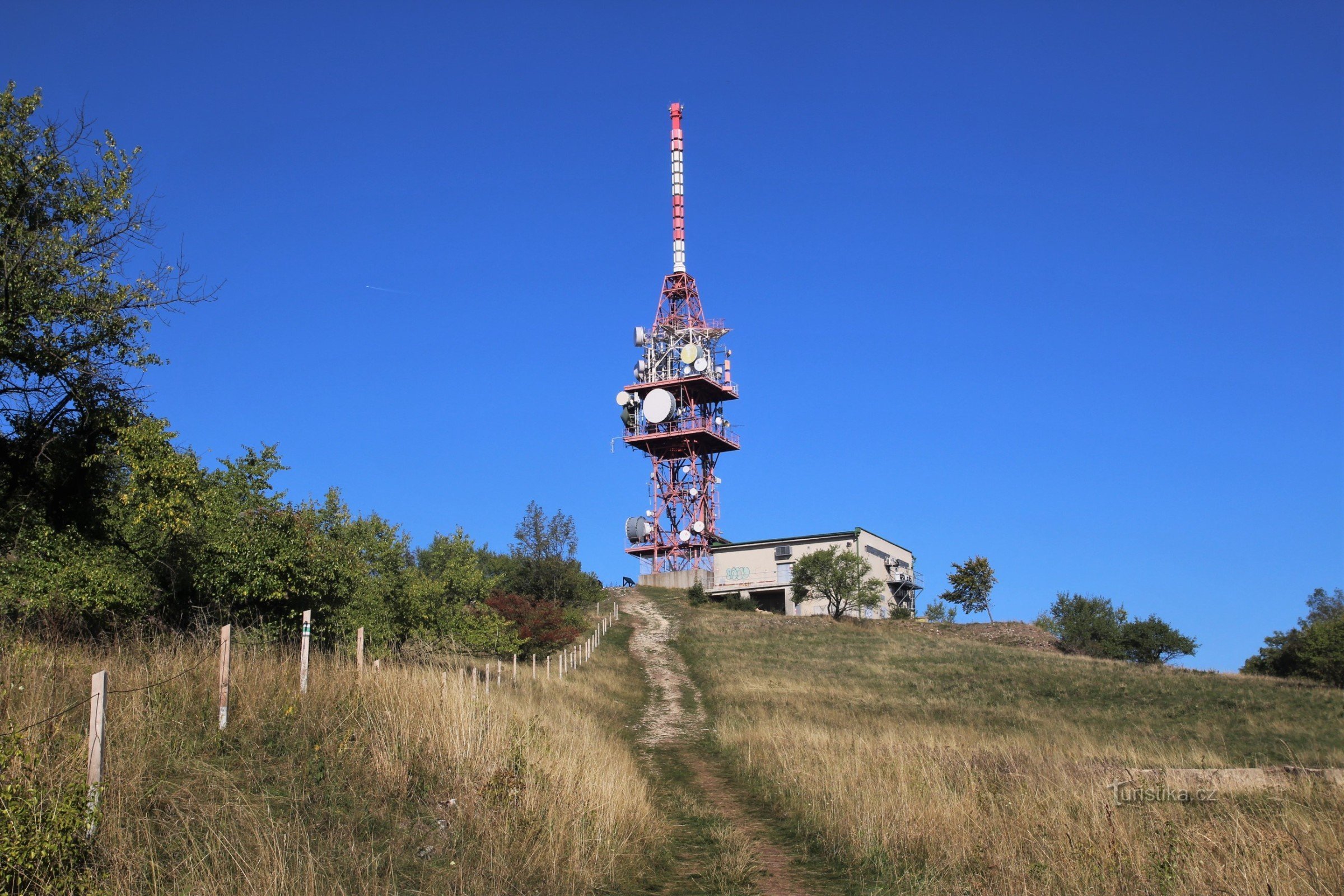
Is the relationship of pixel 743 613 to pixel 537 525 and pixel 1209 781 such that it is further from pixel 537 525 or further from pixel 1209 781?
pixel 1209 781

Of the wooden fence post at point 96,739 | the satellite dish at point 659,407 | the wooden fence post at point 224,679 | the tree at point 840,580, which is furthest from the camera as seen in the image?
the satellite dish at point 659,407

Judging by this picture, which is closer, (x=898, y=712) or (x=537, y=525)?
(x=898, y=712)

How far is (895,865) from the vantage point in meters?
9.25

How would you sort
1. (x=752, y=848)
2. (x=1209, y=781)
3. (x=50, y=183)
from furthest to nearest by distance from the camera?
1. (x=50, y=183)
2. (x=1209, y=781)
3. (x=752, y=848)

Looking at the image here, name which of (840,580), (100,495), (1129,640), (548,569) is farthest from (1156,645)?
(100,495)

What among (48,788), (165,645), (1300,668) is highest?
(165,645)

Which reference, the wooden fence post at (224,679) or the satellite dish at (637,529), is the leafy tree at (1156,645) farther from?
the wooden fence post at (224,679)

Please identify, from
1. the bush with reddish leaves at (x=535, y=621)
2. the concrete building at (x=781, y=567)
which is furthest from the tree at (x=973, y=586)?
the bush with reddish leaves at (x=535, y=621)

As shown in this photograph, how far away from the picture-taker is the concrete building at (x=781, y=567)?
74.9 metres

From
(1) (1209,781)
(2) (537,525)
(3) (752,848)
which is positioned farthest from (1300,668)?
(3) (752,848)

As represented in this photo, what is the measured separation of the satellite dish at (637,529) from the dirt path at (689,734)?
89.1ft

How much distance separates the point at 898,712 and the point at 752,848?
670 inches

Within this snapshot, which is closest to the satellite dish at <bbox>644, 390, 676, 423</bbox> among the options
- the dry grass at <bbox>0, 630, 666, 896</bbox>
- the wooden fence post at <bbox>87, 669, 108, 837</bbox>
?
the dry grass at <bbox>0, 630, 666, 896</bbox>

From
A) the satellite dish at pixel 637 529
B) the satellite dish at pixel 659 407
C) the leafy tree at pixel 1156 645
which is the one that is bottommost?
the leafy tree at pixel 1156 645
